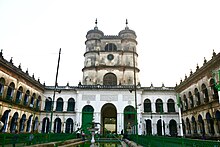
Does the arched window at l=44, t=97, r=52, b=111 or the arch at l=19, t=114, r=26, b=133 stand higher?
the arched window at l=44, t=97, r=52, b=111

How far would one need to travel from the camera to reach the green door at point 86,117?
97.7ft

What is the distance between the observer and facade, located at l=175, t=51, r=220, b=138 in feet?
69.3

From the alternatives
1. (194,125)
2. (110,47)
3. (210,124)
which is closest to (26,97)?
(110,47)

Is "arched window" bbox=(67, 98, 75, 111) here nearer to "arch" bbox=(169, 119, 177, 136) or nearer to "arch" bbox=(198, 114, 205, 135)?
"arch" bbox=(169, 119, 177, 136)

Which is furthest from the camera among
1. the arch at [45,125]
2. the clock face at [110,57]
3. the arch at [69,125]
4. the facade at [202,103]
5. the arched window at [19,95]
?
the clock face at [110,57]

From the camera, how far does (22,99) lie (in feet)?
86.1

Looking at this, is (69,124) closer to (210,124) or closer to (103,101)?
(103,101)

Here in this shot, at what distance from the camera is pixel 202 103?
2395cm

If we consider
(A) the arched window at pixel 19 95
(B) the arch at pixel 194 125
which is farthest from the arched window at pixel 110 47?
(B) the arch at pixel 194 125

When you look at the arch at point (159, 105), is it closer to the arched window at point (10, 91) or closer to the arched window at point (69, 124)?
the arched window at point (69, 124)

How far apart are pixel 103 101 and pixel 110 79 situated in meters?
5.94

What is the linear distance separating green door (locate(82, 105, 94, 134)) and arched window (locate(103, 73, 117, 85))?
6413mm

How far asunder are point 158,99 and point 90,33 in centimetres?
1951

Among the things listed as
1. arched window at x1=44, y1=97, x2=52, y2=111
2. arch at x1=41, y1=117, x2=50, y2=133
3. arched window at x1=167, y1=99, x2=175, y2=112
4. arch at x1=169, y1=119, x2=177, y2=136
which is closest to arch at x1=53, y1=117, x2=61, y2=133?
arch at x1=41, y1=117, x2=50, y2=133
